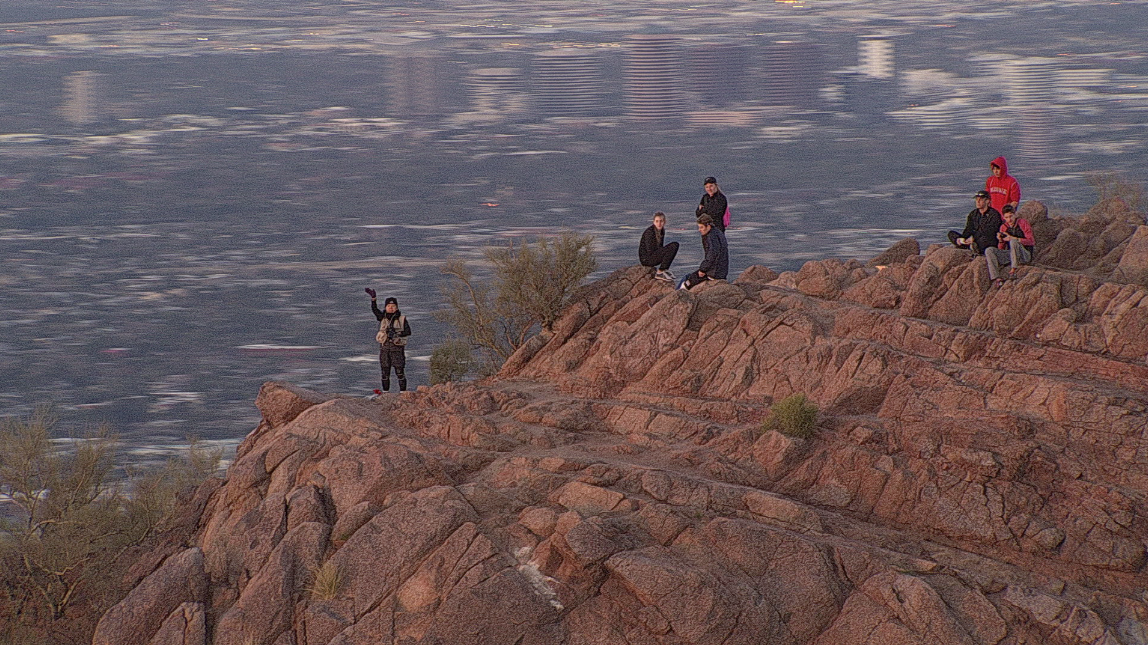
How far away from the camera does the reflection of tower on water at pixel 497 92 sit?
154488 mm

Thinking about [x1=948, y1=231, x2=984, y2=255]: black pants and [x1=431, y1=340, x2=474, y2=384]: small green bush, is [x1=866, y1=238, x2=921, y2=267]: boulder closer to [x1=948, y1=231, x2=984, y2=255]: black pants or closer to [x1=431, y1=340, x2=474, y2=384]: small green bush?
[x1=948, y1=231, x2=984, y2=255]: black pants

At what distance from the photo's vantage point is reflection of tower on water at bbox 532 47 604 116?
155 metres

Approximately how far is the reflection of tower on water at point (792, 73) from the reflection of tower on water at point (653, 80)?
11037 millimetres

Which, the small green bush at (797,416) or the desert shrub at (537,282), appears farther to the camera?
the desert shrub at (537,282)

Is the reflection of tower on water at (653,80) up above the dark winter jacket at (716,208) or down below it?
below

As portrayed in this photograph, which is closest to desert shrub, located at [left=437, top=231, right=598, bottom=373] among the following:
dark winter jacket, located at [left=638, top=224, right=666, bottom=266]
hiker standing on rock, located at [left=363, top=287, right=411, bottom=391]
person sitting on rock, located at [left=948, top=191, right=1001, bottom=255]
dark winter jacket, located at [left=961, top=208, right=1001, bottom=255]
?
dark winter jacket, located at [left=638, top=224, right=666, bottom=266]

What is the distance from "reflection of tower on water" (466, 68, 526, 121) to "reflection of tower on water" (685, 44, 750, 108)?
21240 millimetres

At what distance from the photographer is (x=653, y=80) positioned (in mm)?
172375

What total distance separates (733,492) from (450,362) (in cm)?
1266

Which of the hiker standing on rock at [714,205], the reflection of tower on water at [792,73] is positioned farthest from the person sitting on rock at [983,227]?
the reflection of tower on water at [792,73]

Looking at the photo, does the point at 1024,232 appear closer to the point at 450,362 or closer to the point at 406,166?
the point at 450,362

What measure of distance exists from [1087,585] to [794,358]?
6.28m

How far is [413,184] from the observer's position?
4788 inches

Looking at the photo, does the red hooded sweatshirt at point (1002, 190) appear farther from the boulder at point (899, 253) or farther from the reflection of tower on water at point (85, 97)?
the reflection of tower on water at point (85, 97)
